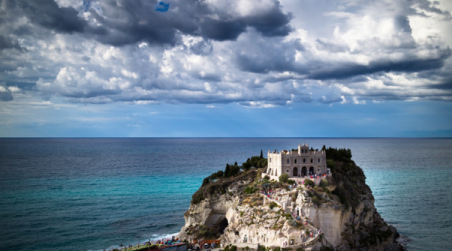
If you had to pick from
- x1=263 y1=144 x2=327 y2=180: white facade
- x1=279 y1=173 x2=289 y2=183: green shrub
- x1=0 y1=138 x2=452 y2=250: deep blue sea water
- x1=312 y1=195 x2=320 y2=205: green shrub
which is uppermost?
x1=263 y1=144 x2=327 y2=180: white facade

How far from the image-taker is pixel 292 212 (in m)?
54.3

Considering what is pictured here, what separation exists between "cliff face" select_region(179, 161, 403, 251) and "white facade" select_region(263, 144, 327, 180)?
3.17 metres

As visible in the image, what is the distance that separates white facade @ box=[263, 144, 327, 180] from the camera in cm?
6581

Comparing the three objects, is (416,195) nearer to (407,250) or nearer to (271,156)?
(407,250)

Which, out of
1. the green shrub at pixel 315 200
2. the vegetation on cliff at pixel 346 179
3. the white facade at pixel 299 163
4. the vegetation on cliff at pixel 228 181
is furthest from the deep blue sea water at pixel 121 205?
the green shrub at pixel 315 200

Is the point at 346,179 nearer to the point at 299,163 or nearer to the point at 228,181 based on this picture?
the point at 299,163

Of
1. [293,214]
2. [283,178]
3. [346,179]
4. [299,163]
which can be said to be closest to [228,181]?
[283,178]

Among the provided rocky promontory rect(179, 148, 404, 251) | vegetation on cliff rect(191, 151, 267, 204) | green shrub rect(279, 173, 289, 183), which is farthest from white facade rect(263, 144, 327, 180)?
vegetation on cliff rect(191, 151, 267, 204)

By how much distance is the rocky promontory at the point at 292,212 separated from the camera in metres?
52.1

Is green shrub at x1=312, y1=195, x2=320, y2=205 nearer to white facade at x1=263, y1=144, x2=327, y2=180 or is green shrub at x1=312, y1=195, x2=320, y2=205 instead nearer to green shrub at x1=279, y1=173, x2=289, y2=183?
green shrub at x1=279, y1=173, x2=289, y2=183

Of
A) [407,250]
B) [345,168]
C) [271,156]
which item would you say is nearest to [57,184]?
[271,156]

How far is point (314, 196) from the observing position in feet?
179

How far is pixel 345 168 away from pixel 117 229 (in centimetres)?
4915

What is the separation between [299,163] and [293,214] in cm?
1499
